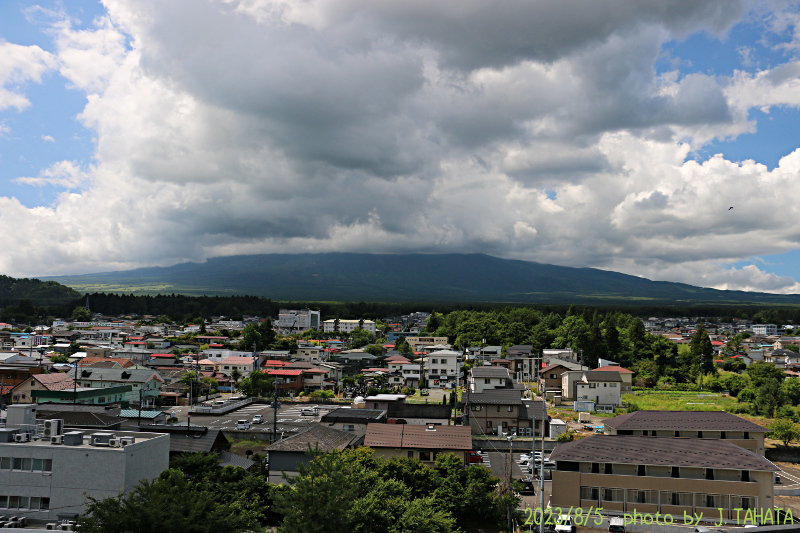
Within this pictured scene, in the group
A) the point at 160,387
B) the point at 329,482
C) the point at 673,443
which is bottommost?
the point at 160,387

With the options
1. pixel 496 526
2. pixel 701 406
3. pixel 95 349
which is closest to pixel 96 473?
pixel 496 526

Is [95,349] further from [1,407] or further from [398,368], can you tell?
[398,368]

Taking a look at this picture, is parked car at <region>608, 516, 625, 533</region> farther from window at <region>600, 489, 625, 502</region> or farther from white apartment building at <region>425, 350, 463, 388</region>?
white apartment building at <region>425, 350, 463, 388</region>

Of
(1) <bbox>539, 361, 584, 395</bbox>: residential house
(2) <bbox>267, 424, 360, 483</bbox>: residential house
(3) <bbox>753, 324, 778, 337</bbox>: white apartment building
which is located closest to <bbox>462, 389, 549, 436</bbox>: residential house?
(2) <bbox>267, 424, 360, 483</bbox>: residential house

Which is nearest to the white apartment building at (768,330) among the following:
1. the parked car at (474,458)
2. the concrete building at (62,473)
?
the parked car at (474,458)

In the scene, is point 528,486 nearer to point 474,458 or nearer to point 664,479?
point 474,458
